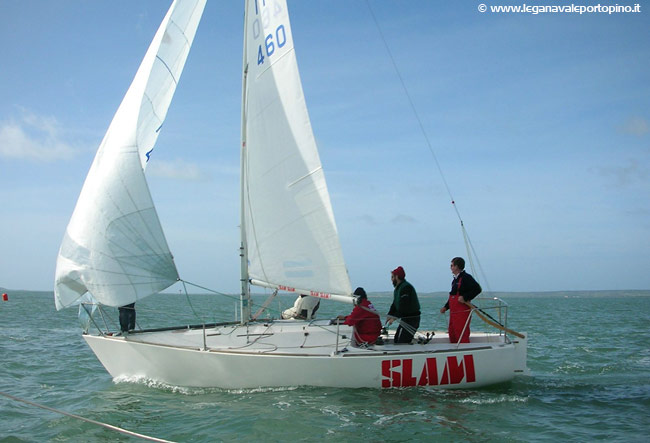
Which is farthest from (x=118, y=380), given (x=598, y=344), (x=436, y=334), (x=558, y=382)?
(x=598, y=344)

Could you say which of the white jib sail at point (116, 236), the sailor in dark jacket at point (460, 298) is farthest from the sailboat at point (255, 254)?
Result: the sailor in dark jacket at point (460, 298)

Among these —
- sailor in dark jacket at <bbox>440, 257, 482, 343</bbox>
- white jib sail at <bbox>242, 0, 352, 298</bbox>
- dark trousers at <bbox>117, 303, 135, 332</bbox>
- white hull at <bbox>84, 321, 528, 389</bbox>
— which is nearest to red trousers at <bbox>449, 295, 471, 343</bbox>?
sailor in dark jacket at <bbox>440, 257, 482, 343</bbox>

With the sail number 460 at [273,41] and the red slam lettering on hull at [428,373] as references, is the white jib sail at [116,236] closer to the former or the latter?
the sail number 460 at [273,41]

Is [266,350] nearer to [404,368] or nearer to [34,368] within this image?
[404,368]

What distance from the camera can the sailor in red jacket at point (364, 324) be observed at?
8.64 m

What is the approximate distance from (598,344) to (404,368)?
9.98 m

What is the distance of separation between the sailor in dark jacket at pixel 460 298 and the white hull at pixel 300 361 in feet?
0.90

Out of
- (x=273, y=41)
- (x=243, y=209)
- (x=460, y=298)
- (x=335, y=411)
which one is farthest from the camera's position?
(x=243, y=209)

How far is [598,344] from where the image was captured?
608 inches

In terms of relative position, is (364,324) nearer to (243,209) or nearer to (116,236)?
(243,209)

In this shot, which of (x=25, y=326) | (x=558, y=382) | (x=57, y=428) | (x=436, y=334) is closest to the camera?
(x=57, y=428)

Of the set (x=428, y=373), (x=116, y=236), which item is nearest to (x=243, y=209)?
(x=116, y=236)

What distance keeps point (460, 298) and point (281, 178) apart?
3456mm

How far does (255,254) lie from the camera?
29.5 ft
